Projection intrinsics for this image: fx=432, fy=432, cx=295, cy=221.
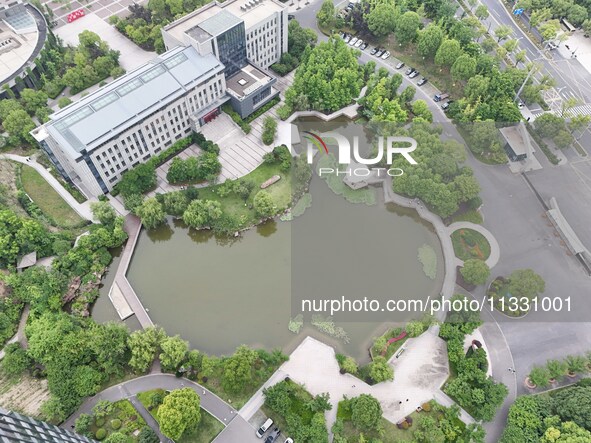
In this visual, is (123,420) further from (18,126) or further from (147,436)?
(18,126)

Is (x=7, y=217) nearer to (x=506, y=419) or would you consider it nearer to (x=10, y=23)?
(x=10, y=23)

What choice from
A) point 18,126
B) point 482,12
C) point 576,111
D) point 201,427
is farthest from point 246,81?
point 576,111

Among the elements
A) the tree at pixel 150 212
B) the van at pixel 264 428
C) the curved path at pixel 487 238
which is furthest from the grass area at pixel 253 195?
the van at pixel 264 428

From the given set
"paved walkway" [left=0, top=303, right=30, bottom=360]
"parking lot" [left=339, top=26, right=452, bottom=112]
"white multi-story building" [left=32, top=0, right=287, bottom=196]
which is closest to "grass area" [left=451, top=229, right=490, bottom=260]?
"parking lot" [left=339, top=26, right=452, bottom=112]

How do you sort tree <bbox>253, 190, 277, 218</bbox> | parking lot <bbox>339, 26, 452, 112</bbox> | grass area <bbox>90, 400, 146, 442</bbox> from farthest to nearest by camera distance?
1. parking lot <bbox>339, 26, 452, 112</bbox>
2. tree <bbox>253, 190, 277, 218</bbox>
3. grass area <bbox>90, 400, 146, 442</bbox>

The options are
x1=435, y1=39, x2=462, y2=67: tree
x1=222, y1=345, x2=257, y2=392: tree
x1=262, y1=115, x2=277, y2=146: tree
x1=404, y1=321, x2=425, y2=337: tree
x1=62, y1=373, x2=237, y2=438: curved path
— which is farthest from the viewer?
x1=435, y1=39, x2=462, y2=67: tree

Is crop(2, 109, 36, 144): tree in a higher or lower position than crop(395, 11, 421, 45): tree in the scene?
lower

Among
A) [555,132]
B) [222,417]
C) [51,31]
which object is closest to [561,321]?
[555,132]

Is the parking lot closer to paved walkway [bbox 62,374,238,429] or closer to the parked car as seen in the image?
the parked car
